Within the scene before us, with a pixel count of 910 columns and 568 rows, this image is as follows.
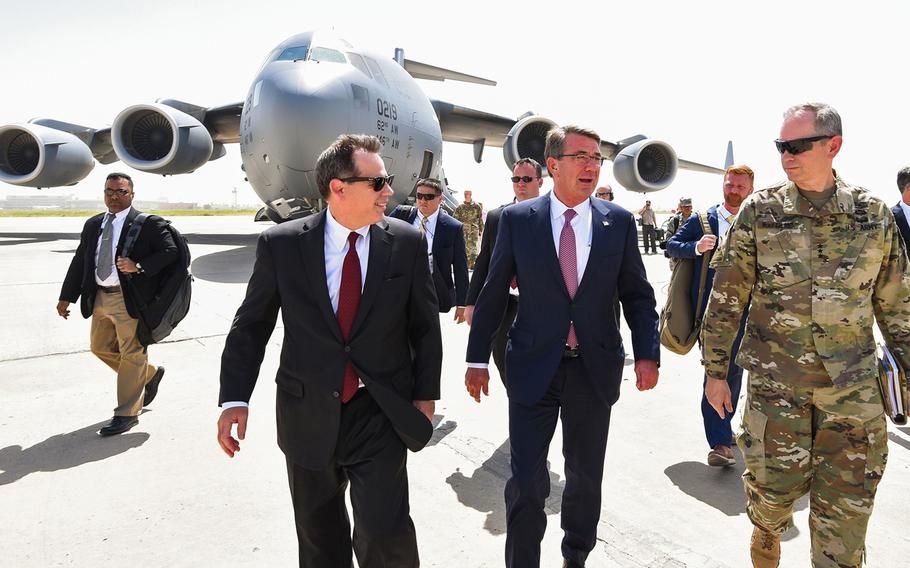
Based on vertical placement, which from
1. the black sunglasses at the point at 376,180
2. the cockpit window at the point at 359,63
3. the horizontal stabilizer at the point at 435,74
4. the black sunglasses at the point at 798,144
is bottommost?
the black sunglasses at the point at 376,180

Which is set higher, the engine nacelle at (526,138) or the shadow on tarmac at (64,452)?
the engine nacelle at (526,138)

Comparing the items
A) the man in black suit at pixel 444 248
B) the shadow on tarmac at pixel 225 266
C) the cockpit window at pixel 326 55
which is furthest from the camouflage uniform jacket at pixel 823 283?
the cockpit window at pixel 326 55

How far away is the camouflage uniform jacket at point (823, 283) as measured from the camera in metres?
2.12

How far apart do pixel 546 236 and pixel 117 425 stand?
10.8 feet

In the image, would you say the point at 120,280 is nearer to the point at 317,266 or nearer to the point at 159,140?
the point at 317,266

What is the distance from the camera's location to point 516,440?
2531 millimetres

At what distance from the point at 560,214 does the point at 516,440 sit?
104 cm

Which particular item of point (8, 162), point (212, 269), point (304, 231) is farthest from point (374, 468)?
point (8, 162)

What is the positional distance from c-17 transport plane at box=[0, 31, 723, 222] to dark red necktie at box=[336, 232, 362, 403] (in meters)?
8.16

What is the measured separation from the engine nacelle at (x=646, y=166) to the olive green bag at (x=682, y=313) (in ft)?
46.0

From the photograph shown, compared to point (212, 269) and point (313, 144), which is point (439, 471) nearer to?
point (313, 144)

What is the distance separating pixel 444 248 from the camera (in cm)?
464

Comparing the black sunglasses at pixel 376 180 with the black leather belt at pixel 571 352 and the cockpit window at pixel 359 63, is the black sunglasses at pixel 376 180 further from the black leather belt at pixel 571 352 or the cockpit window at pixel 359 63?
the cockpit window at pixel 359 63

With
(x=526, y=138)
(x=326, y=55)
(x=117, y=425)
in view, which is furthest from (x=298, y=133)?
(x=526, y=138)
